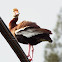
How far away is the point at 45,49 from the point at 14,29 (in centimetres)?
1940

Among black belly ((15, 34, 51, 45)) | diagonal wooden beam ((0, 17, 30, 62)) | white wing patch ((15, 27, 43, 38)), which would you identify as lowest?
black belly ((15, 34, 51, 45))

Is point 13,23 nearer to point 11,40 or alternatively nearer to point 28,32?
point 28,32

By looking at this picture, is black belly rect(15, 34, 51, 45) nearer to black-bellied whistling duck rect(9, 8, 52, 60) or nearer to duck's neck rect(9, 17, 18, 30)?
black-bellied whistling duck rect(9, 8, 52, 60)

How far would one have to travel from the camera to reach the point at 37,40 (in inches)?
307

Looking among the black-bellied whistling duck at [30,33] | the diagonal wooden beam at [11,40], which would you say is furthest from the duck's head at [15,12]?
the diagonal wooden beam at [11,40]

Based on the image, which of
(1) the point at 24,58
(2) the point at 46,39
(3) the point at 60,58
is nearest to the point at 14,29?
(2) the point at 46,39

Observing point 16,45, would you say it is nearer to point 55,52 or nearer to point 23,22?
point 23,22

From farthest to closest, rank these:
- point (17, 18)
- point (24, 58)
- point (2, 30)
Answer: point (17, 18) → point (24, 58) → point (2, 30)

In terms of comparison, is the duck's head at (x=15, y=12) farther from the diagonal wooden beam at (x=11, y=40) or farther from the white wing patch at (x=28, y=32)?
the diagonal wooden beam at (x=11, y=40)

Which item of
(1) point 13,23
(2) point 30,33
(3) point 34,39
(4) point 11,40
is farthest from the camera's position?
(1) point 13,23

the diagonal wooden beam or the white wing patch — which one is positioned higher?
the diagonal wooden beam

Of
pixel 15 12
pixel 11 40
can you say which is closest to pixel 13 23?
pixel 15 12

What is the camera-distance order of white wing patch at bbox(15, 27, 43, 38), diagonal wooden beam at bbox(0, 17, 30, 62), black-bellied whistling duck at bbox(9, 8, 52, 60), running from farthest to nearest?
1. white wing patch at bbox(15, 27, 43, 38)
2. black-bellied whistling duck at bbox(9, 8, 52, 60)
3. diagonal wooden beam at bbox(0, 17, 30, 62)

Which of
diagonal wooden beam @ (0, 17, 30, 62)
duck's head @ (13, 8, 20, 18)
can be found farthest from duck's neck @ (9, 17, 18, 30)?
diagonal wooden beam @ (0, 17, 30, 62)
